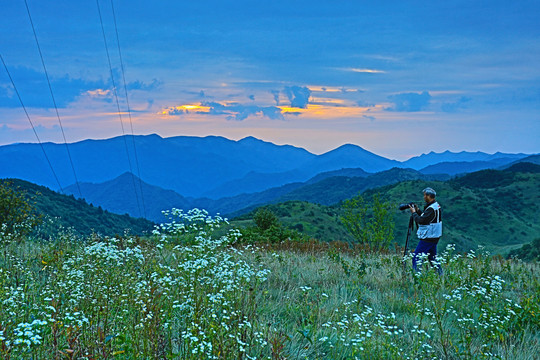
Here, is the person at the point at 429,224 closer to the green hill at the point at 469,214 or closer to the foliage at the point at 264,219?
the foliage at the point at 264,219

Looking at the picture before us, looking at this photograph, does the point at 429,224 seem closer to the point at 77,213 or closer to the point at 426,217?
the point at 426,217

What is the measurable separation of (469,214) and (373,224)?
66.8m

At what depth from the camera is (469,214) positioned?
250ft

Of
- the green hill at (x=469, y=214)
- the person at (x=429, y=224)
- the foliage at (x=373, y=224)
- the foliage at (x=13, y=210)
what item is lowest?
the green hill at (x=469, y=214)

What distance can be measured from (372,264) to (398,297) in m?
3.24

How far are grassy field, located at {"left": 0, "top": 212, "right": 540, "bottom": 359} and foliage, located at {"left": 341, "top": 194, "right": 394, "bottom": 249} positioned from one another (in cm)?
880

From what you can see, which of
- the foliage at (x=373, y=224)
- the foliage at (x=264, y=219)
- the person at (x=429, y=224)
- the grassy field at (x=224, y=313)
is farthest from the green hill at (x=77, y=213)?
the grassy field at (x=224, y=313)

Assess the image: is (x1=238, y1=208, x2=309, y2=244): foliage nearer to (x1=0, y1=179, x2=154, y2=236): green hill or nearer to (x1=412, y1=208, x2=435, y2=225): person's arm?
(x1=412, y1=208, x2=435, y2=225): person's arm

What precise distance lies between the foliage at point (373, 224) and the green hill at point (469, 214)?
106 ft

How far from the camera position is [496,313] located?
600 cm

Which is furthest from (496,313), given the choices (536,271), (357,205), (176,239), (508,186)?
(508,186)

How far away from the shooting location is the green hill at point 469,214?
5841 centimetres

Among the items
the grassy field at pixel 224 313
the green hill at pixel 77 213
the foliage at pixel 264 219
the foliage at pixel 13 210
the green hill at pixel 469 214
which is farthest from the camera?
the green hill at pixel 469 214

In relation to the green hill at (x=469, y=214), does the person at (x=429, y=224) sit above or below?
above
